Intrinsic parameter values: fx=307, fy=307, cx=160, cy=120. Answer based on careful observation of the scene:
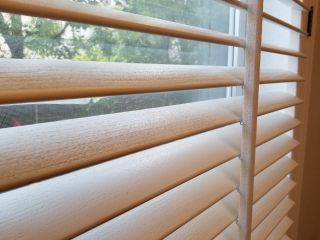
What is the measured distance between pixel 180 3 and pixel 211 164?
35cm

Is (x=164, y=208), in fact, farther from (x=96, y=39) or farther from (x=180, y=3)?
(x=180, y=3)

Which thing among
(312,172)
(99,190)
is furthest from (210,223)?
(312,172)

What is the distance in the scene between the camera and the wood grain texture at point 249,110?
472mm

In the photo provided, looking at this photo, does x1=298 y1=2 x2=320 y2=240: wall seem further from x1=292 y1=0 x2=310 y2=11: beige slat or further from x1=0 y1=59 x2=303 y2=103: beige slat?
Answer: x1=0 y1=59 x2=303 y2=103: beige slat

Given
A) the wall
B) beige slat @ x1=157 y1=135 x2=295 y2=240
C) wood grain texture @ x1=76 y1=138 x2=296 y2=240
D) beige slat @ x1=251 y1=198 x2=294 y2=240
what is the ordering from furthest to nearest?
1. the wall
2. beige slat @ x1=251 y1=198 x2=294 y2=240
3. beige slat @ x1=157 y1=135 x2=295 y2=240
4. wood grain texture @ x1=76 y1=138 x2=296 y2=240

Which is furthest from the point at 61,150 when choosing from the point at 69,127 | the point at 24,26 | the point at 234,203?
the point at 234,203

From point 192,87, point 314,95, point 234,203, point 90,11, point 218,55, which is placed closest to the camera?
point 90,11

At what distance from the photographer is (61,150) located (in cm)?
26

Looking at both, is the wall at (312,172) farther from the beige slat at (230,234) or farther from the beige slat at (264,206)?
the beige slat at (230,234)

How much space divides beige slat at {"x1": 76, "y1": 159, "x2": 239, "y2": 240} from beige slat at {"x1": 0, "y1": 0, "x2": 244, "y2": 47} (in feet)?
0.69

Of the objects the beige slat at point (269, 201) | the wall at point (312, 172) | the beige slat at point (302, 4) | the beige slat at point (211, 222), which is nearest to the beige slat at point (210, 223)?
the beige slat at point (211, 222)

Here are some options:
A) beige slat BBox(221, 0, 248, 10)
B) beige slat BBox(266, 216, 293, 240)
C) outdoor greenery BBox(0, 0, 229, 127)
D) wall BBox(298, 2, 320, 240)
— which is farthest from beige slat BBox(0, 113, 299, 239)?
wall BBox(298, 2, 320, 240)

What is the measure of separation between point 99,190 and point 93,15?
17 centimetres

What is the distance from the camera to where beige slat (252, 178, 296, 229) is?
2.06ft
